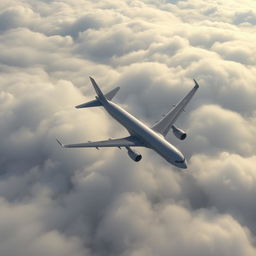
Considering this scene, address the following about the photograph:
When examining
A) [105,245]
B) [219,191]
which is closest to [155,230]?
[105,245]

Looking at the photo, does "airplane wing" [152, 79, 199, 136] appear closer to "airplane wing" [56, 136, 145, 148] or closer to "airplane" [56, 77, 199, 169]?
"airplane" [56, 77, 199, 169]

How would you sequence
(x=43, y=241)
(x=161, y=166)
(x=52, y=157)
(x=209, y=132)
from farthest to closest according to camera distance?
(x=52, y=157) → (x=209, y=132) → (x=161, y=166) → (x=43, y=241)

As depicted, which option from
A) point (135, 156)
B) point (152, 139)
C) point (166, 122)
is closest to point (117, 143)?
point (135, 156)

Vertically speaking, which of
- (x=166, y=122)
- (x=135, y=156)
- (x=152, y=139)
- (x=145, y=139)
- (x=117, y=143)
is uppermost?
(x=152, y=139)

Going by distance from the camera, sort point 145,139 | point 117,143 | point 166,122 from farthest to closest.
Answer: point 166,122 → point 117,143 → point 145,139

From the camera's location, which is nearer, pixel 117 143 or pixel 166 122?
pixel 117 143

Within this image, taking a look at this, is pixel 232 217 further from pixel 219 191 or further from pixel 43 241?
pixel 43 241

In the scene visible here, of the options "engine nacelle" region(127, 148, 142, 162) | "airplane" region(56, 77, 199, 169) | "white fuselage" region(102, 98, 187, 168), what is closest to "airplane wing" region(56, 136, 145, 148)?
"airplane" region(56, 77, 199, 169)

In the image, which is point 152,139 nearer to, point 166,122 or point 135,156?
point 135,156

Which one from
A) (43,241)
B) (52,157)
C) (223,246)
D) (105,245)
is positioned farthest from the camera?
(52,157)
